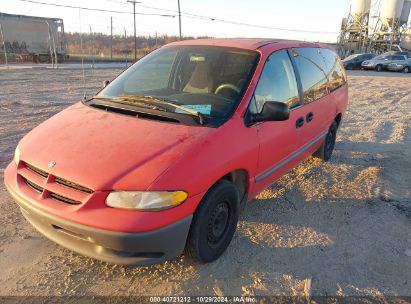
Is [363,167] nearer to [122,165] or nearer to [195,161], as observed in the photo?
[195,161]

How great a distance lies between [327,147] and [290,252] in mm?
2781

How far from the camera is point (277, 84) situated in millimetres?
3738

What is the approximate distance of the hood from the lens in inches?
97.9

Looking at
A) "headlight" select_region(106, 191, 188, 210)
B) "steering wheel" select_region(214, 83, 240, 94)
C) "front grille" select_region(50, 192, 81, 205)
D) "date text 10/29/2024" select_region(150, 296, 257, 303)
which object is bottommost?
"date text 10/29/2024" select_region(150, 296, 257, 303)

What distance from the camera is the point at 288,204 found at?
4.20m

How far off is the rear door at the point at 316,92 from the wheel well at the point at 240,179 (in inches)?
45.9

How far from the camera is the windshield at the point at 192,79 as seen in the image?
332cm

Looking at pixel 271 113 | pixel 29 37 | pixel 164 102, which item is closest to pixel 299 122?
pixel 271 113

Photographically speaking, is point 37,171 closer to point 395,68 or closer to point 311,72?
point 311,72

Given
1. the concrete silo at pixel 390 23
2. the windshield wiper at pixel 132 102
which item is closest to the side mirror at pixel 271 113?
the windshield wiper at pixel 132 102

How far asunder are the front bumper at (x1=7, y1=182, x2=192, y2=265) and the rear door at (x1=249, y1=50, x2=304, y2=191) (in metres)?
1.19

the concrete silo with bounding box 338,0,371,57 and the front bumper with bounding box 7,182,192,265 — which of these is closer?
the front bumper with bounding box 7,182,192,265

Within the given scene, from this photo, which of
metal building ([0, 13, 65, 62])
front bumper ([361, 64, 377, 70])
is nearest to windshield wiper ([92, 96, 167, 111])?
metal building ([0, 13, 65, 62])

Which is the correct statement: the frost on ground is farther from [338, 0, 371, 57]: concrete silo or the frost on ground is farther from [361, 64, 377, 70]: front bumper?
[338, 0, 371, 57]: concrete silo
